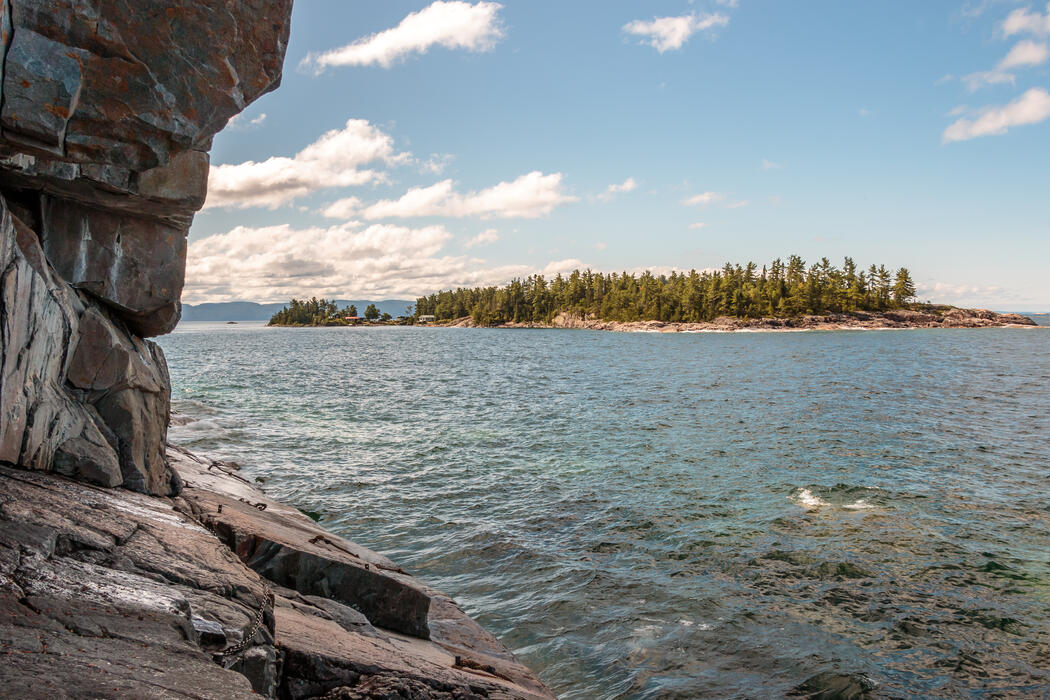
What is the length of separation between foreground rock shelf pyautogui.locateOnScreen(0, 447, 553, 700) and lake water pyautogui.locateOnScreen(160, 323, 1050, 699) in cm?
284

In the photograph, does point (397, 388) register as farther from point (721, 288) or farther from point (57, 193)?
point (721, 288)

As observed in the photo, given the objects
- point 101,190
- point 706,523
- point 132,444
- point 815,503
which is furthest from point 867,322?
point 101,190

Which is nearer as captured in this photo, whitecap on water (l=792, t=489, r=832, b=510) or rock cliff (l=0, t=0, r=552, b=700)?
rock cliff (l=0, t=0, r=552, b=700)

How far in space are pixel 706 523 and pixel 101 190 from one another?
1552 cm

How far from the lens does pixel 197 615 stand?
229 inches

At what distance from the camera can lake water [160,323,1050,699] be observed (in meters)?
10.0

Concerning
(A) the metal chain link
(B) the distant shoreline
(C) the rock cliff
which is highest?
(B) the distant shoreline

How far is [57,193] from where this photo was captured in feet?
28.2

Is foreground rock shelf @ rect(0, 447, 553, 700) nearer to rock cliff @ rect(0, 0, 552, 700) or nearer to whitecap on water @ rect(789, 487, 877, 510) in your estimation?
rock cliff @ rect(0, 0, 552, 700)

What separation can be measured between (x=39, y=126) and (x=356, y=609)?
25.6 ft

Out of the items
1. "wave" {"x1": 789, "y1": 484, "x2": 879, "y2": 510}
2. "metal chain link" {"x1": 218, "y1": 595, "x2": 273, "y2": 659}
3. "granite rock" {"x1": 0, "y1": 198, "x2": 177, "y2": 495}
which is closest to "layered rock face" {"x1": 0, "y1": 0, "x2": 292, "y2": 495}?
"granite rock" {"x1": 0, "y1": 198, "x2": 177, "y2": 495}

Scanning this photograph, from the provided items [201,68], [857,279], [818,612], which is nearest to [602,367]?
[818,612]

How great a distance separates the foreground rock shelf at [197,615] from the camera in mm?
4535

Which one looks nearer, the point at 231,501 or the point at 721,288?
the point at 231,501
